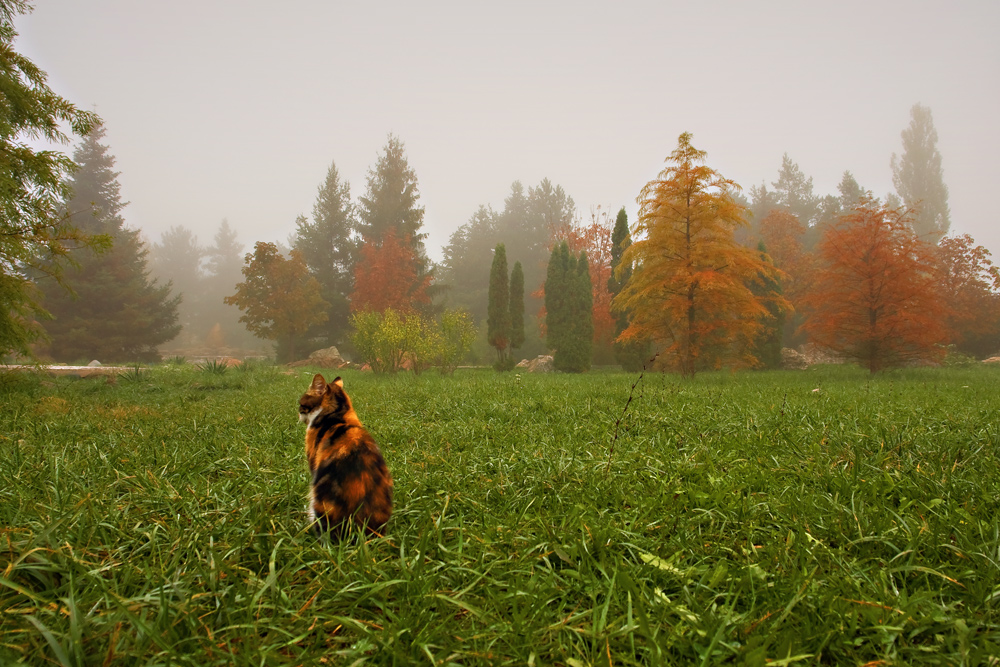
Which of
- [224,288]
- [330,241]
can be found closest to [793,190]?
[330,241]

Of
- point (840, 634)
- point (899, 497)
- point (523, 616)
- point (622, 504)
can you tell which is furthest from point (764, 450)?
point (523, 616)

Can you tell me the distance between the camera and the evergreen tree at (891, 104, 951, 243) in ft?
163

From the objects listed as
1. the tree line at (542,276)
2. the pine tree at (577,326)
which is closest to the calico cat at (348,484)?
the tree line at (542,276)

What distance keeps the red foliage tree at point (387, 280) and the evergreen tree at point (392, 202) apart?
573 cm

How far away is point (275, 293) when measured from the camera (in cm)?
2797

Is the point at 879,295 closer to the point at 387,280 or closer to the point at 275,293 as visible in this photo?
the point at 387,280

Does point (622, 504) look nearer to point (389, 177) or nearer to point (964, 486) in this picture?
point (964, 486)

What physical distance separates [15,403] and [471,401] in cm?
639

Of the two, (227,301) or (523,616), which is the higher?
(227,301)

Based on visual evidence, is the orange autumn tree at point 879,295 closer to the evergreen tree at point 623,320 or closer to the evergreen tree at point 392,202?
the evergreen tree at point 623,320

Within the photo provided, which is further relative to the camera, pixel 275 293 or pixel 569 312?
pixel 275 293

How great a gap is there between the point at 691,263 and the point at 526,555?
13.0 m

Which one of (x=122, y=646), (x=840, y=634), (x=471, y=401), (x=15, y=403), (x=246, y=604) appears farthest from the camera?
(x=471, y=401)

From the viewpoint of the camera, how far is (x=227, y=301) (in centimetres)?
2680
